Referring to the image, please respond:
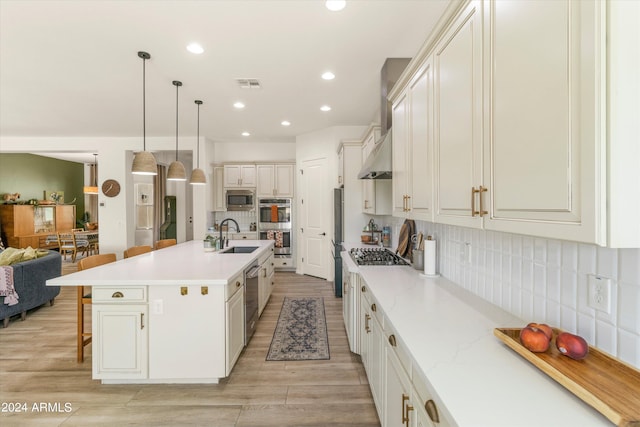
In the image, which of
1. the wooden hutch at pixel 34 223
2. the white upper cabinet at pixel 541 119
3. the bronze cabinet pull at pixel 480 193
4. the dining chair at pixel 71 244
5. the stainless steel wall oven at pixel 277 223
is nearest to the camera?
the white upper cabinet at pixel 541 119

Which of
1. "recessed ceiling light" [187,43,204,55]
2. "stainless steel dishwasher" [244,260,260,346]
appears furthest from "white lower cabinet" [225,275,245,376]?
"recessed ceiling light" [187,43,204,55]

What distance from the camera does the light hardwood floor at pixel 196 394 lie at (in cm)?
200

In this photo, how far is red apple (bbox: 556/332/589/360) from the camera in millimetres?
941

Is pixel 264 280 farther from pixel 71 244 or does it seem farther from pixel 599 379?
pixel 71 244

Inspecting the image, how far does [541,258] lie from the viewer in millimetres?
1273

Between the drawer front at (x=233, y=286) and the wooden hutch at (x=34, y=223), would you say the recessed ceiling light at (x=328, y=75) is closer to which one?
the drawer front at (x=233, y=286)

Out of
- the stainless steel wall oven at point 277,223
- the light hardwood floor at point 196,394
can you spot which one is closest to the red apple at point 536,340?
the light hardwood floor at point 196,394

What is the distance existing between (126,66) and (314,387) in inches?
142

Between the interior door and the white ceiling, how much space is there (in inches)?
45.2

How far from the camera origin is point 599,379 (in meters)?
0.85

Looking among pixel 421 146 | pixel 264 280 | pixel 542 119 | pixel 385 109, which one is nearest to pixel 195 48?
pixel 385 109

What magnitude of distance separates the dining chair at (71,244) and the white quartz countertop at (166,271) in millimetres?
6110

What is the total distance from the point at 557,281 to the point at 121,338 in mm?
2711

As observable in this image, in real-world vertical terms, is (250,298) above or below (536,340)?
below
